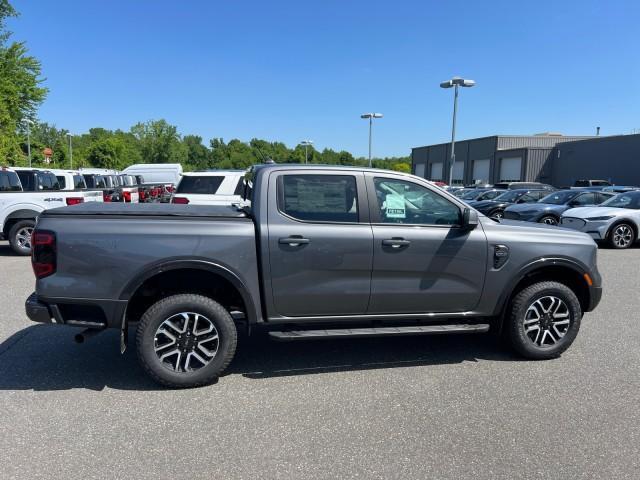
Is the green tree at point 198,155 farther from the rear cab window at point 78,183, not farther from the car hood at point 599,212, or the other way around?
the car hood at point 599,212

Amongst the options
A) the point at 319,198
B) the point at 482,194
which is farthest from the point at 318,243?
the point at 482,194

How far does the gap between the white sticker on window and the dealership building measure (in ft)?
131

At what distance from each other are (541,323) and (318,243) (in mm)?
2376

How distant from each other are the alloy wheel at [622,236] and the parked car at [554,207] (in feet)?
5.27

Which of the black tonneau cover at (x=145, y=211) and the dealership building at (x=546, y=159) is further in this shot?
the dealership building at (x=546, y=159)

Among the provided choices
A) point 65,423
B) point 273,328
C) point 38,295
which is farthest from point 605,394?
point 38,295

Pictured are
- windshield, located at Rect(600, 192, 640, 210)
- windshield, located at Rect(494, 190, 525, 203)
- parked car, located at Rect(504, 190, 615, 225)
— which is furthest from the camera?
windshield, located at Rect(494, 190, 525, 203)

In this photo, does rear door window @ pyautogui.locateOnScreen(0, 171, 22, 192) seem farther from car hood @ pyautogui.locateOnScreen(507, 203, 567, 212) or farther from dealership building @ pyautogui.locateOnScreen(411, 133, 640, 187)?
dealership building @ pyautogui.locateOnScreen(411, 133, 640, 187)

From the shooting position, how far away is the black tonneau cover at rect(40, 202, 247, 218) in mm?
3682

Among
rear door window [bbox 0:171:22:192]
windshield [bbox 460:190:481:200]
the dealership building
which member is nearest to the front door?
rear door window [bbox 0:171:22:192]

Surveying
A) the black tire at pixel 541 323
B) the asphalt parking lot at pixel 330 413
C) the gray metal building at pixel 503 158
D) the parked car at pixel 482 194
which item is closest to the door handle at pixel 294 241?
the asphalt parking lot at pixel 330 413

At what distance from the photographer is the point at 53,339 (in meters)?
4.84

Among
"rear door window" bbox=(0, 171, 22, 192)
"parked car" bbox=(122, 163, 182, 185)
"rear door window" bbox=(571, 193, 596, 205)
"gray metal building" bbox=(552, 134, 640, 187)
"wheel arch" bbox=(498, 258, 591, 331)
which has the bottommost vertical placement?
"wheel arch" bbox=(498, 258, 591, 331)

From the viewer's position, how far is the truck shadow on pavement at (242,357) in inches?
155
